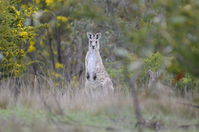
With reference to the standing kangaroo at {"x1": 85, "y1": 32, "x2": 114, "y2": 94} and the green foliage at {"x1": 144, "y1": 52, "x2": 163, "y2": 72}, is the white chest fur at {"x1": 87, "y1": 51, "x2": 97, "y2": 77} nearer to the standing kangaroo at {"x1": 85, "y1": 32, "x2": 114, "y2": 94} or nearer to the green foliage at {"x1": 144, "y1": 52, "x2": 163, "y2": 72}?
the standing kangaroo at {"x1": 85, "y1": 32, "x2": 114, "y2": 94}

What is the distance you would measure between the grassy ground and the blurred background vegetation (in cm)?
62

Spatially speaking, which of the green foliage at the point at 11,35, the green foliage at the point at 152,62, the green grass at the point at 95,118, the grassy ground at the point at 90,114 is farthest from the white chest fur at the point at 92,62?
the green grass at the point at 95,118

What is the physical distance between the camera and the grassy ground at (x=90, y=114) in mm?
7195

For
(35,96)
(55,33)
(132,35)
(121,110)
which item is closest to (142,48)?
(132,35)

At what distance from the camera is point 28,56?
22.5m

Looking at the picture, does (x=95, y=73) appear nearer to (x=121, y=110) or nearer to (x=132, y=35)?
(x=121, y=110)

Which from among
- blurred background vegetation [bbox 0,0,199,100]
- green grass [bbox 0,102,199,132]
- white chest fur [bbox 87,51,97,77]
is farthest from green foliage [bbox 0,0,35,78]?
green grass [bbox 0,102,199,132]

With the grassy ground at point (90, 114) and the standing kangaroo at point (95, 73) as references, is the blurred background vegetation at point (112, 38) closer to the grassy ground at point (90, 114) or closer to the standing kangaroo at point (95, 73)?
the standing kangaroo at point (95, 73)

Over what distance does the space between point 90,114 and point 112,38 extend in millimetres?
9725

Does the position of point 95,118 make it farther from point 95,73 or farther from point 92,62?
point 92,62

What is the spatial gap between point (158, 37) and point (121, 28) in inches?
22.0

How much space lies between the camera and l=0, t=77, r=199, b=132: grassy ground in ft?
23.6

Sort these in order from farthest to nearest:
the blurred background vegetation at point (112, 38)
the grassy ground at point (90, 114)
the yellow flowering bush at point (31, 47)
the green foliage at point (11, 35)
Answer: the yellow flowering bush at point (31, 47) < the green foliage at point (11, 35) < the grassy ground at point (90, 114) < the blurred background vegetation at point (112, 38)

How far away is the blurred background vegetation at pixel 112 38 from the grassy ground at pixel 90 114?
24.3 inches
